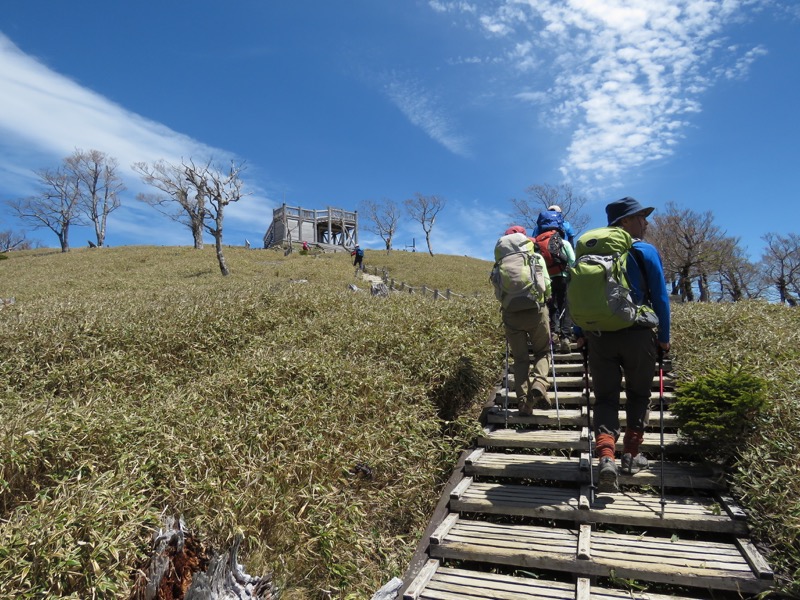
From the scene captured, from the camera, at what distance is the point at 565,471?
4.95m

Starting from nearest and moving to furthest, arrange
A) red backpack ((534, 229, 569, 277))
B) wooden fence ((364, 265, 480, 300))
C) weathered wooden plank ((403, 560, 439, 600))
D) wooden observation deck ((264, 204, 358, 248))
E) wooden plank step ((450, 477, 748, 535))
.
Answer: weathered wooden plank ((403, 560, 439, 600)) → wooden plank step ((450, 477, 748, 535)) → red backpack ((534, 229, 569, 277)) → wooden fence ((364, 265, 480, 300)) → wooden observation deck ((264, 204, 358, 248))

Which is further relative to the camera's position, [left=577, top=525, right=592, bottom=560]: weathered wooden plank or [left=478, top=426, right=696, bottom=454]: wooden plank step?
[left=478, top=426, right=696, bottom=454]: wooden plank step

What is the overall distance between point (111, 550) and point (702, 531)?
4.97 meters

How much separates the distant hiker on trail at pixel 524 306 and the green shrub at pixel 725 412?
1.84 metres

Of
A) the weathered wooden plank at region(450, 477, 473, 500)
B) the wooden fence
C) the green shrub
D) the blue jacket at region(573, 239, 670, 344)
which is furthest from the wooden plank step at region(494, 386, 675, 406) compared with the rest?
the wooden fence

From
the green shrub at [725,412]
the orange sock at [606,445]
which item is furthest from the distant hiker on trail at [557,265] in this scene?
the orange sock at [606,445]

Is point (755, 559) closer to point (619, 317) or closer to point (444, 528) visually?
point (619, 317)

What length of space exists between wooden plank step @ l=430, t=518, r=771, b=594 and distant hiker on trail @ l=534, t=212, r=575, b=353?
4.14 metres

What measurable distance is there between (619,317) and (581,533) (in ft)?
6.65

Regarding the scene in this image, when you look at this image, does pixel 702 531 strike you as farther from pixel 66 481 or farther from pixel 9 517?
pixel 9 517

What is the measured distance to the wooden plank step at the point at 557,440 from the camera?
521 centimetres

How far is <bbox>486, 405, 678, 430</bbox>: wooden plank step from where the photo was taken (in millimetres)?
5750

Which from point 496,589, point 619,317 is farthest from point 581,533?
point 619,317

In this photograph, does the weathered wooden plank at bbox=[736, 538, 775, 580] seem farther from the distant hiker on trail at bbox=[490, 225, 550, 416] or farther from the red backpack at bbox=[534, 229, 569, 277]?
the red backpack at bbox=[534, 229, 569, 277]
